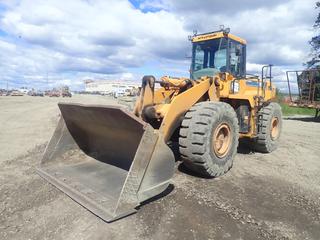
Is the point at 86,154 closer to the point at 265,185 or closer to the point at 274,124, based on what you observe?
the point at 265,185

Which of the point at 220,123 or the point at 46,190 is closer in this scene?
the point at 46,190

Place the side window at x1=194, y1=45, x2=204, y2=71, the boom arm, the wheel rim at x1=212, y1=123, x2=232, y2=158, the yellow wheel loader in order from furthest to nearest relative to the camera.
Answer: the side window at x1=194, y1=45, x2=204, y2=71 < the wheel rim at x1=212, y1=123, x2=232, y2=158 < the boom arm < the yellow wheel loader

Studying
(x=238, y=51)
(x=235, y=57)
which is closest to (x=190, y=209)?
(x=235, y=57)

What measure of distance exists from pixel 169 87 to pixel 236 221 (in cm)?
296

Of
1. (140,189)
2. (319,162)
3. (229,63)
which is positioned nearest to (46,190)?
(140,189)

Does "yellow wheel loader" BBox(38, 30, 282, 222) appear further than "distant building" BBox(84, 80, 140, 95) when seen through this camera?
No

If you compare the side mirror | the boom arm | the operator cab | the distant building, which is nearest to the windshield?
the operator cab

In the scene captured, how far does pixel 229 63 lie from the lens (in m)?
7.00

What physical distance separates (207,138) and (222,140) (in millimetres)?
818

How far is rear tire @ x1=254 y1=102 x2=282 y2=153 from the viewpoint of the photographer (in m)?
7.47

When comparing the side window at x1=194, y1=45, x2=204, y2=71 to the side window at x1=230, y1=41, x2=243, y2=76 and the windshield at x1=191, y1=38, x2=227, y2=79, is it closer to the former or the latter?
the windshield at x1=191, y1=38, x2=227, y2=79

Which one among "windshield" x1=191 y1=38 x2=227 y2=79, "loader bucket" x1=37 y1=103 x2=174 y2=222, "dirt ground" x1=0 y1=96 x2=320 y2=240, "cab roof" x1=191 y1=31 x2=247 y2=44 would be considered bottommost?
"dirt ground" x1=0 y1=96 x2=320 y2=240

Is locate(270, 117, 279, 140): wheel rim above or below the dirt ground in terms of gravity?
above

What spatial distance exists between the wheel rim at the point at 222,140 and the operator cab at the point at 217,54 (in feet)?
5.41
